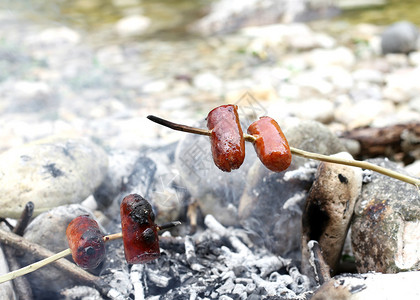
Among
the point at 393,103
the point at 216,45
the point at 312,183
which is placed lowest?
the point at 393,103

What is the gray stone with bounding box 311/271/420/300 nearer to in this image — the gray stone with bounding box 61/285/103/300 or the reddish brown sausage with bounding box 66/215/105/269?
the reddish brown sausage with bounding box 66/215/105/269

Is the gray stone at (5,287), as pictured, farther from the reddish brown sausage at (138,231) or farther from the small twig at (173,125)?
the small twig at (173,125)

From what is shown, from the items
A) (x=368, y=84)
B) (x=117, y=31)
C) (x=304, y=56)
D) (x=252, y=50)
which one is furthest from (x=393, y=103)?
(x=117, y=31)

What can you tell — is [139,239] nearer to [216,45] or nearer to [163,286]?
[163,286]

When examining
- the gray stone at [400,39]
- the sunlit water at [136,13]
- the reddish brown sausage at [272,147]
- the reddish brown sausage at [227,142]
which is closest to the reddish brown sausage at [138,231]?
the reddish brown sausage at [227,142]

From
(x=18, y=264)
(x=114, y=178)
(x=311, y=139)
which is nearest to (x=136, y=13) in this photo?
(x=114, y=178)

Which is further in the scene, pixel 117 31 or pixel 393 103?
pixel 117 31

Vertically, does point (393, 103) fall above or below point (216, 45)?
below
